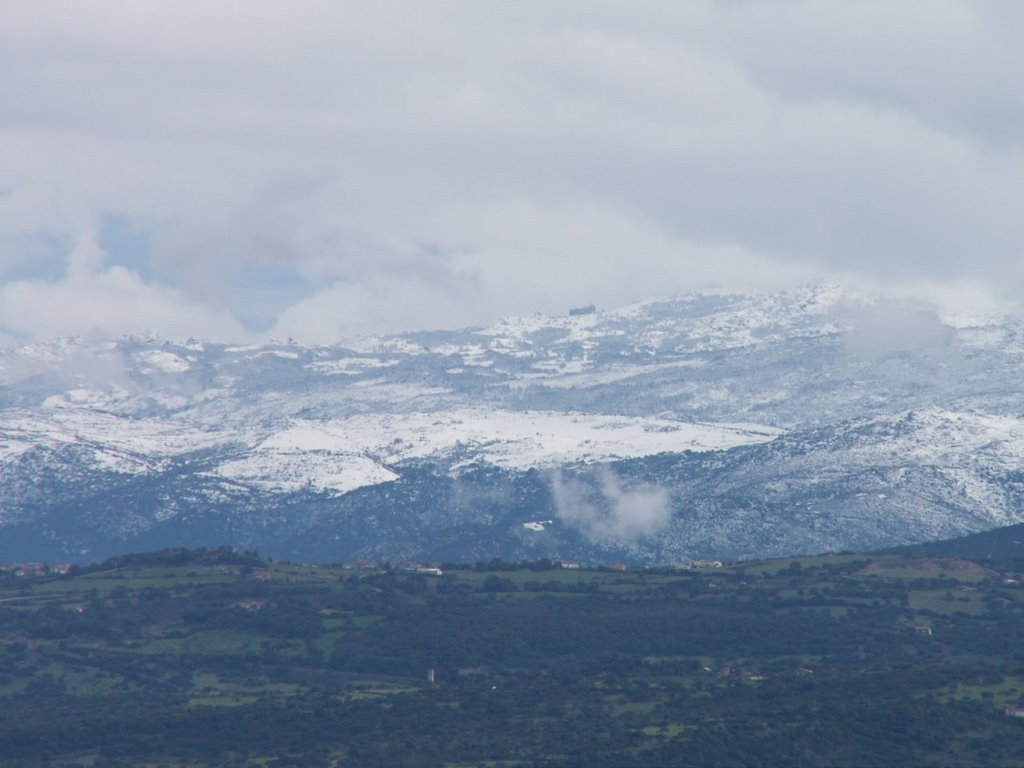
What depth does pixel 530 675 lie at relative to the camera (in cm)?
16138

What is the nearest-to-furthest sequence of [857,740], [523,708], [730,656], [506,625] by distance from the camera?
[857,740] → [523,708] → [730,656] → [506,625]

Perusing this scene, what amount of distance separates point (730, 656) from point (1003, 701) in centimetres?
3839

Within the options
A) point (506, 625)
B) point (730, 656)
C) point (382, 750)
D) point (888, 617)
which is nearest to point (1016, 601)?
point (888, 617)

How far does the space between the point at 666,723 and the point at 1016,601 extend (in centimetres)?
6237

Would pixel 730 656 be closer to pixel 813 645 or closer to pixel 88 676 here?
pixel 813 645

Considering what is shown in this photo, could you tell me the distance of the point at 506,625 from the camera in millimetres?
181750

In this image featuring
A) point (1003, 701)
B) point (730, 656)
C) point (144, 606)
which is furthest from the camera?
point (144, 606)

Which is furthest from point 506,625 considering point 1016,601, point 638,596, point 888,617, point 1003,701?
point 1003,701

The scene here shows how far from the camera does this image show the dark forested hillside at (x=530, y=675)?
12719 cm

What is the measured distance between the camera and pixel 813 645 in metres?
172

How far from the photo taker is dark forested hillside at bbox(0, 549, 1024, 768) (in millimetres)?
127188

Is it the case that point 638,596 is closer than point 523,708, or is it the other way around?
point 523,708

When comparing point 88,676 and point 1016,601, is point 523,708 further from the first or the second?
point 1016,601

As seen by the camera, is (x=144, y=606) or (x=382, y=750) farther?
(x=144, y=606)
